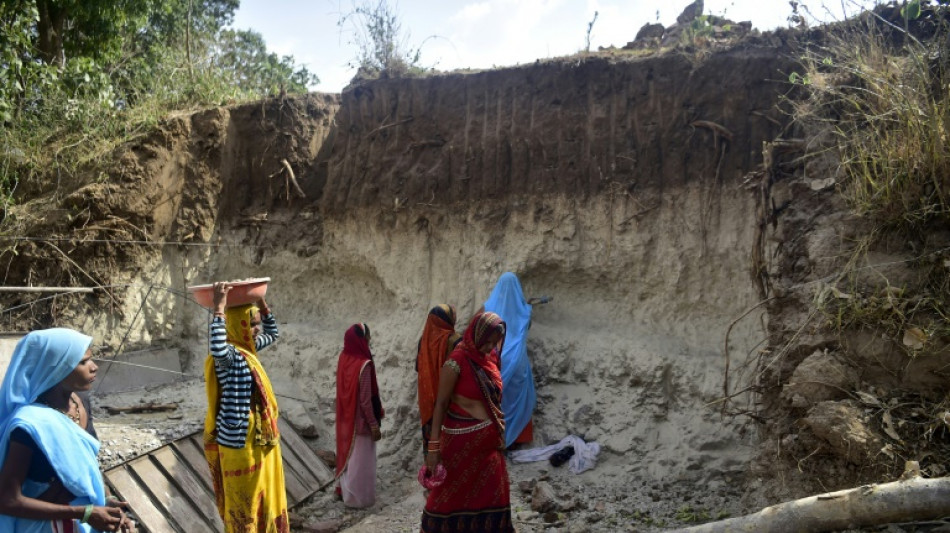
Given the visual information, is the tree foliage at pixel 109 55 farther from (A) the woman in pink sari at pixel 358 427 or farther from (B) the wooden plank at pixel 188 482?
(B) the wooden plank at pixel 188 482

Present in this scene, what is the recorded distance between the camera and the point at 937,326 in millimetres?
3902

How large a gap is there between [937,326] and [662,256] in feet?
13.4

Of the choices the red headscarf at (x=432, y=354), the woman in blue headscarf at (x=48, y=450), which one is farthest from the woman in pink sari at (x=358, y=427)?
the woman in blue headscarf at (x=48, y=450)

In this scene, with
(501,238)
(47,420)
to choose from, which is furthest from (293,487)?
(47,420)

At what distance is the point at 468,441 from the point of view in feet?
16.3

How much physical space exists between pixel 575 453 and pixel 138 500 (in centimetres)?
371

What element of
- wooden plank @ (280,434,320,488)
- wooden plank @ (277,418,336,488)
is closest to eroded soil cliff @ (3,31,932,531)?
wooden plank @ (280,434,320,488)

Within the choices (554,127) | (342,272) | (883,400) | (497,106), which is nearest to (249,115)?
(342,272)

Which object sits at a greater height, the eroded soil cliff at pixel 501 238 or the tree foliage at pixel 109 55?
the tree foliage at pixel 109 55

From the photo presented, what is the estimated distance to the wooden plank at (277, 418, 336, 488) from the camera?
7371 millimetres

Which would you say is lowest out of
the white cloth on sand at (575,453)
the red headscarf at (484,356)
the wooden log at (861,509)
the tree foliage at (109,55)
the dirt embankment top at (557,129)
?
the white cloth on sand at (575,453)

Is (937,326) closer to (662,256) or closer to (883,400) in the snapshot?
(883,400)

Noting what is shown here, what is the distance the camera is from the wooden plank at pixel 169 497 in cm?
579

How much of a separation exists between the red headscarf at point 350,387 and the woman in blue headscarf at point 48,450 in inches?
Result: 139
